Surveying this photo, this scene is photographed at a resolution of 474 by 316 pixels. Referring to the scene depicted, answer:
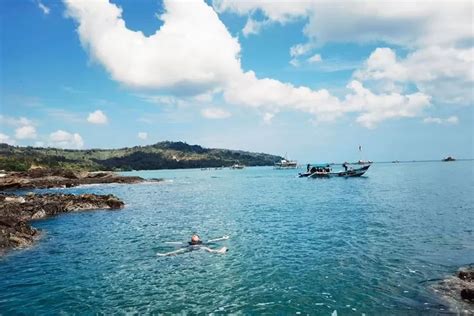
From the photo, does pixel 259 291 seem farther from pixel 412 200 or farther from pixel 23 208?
pixel 412 200

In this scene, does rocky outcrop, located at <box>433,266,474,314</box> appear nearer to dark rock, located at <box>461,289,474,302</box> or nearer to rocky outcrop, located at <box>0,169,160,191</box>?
dark rock, located at <box>461,289,474,302</box>

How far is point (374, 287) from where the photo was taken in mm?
21531

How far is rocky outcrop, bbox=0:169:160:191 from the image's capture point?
388 ft

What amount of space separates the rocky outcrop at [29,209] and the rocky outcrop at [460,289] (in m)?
31.2

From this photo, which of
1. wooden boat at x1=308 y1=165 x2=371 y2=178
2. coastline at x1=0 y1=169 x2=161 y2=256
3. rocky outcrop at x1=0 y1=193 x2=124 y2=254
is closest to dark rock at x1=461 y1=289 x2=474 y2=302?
coastline at x1=0 y1=169 x2=161 y2=256

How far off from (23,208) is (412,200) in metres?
57.8

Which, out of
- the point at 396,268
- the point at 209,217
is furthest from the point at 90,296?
the point at 209,217

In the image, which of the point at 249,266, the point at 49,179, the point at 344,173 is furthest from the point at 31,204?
the point at 344,173

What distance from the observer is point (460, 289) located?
20578mm

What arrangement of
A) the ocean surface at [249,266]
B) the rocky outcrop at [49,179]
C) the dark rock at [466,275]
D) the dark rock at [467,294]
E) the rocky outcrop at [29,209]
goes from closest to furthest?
the dark rock at [467,294] < the ocean surface at [249,266] < the dark rock at [466,275] < the rocky outcrop at [29,209] < the rocky outcrop at [49,179]

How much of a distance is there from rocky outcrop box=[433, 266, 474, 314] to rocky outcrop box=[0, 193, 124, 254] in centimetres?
3124

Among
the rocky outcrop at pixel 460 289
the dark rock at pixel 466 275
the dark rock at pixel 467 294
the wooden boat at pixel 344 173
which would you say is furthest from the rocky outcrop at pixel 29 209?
the wooden boat at pixel 344 173

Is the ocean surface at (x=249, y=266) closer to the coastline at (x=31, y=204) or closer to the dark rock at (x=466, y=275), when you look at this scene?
the dark rock at (x=466, y=275)

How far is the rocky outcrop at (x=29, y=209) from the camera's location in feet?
112
